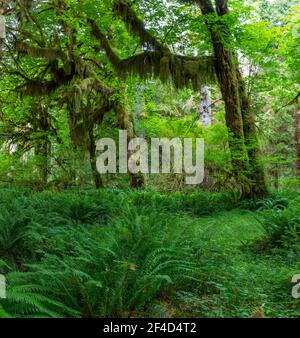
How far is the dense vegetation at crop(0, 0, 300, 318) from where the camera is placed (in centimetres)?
317

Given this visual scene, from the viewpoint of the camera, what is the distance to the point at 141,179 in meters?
12.6

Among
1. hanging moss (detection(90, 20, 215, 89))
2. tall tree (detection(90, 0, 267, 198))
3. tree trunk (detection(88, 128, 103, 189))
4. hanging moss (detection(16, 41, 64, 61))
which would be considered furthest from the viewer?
tree trunk (detection(88, 128, 103, 189))

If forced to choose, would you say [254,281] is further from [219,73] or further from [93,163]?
[93,163]

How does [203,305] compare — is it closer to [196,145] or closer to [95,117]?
[196,145]

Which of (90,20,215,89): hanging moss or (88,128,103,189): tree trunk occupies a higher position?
(90,20,215,89): hanging moss

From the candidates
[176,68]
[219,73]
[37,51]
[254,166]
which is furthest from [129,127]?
[254,166]

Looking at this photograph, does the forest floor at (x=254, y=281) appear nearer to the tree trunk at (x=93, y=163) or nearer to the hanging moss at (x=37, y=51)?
→ the tree trunk at (x=93, y=163)

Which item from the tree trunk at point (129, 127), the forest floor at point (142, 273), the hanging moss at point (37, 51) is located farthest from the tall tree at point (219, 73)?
the forest floor at point (142, 273)

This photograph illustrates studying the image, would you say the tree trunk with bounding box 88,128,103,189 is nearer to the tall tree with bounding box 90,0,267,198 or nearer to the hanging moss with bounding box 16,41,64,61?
the hanging moss with bounding box 16,41,64,61

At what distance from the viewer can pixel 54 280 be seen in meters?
3.06

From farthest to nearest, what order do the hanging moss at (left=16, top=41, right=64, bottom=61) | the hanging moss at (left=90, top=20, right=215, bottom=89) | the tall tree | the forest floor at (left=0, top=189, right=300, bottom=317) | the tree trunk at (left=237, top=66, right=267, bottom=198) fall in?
the hanging moss at (left=16, top=41, right=64, bottom=61) < the hanging moss at (left=90, top=20, right=215, bottom=89) < the tree trunk at (left=237, top=66, right=267, bottom=198) < the tall tree < the forest floor at (left=0, top=189, right=300, bottom=317)

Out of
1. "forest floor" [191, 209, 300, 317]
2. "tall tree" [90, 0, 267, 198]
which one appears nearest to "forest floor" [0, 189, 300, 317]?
"forest floor" [191, 209, 300, 317]

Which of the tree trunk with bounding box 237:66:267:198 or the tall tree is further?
the tree trunk with bounding box 237:66:267:198

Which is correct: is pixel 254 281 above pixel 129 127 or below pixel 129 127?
below
